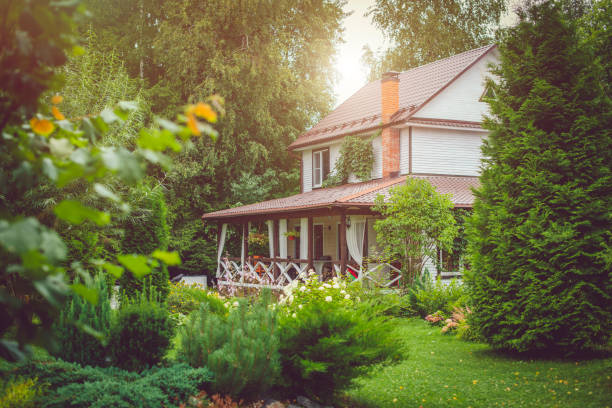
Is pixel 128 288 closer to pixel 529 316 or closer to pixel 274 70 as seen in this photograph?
pixel 529 316

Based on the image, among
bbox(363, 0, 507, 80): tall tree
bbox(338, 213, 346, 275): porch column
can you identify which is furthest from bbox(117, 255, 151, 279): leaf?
bbox(363, 0, 507, 80): tall tree

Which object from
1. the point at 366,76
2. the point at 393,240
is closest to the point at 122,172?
the point at 393,240

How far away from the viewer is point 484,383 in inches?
271

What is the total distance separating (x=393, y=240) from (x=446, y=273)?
3698mm

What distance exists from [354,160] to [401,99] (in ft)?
9.88

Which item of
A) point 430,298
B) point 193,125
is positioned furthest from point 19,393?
point 430,298

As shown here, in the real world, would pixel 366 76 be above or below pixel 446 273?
above

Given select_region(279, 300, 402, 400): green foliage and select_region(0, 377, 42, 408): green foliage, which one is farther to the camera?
select_region(279, 300, 402, 400): green foliage

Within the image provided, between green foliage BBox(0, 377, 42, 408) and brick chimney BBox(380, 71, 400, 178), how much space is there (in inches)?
610

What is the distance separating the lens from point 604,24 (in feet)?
28.6

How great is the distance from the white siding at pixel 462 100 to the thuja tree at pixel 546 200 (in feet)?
33.8

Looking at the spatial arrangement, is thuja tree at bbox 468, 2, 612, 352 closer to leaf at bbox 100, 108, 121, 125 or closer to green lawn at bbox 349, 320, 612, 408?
green lawn at bbox 349, 320, 612, 408

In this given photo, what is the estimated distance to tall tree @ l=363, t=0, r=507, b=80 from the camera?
30297 mm

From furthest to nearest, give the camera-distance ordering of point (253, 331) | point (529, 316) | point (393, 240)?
point (393, 240), point (529, 316), point (253, 331)
